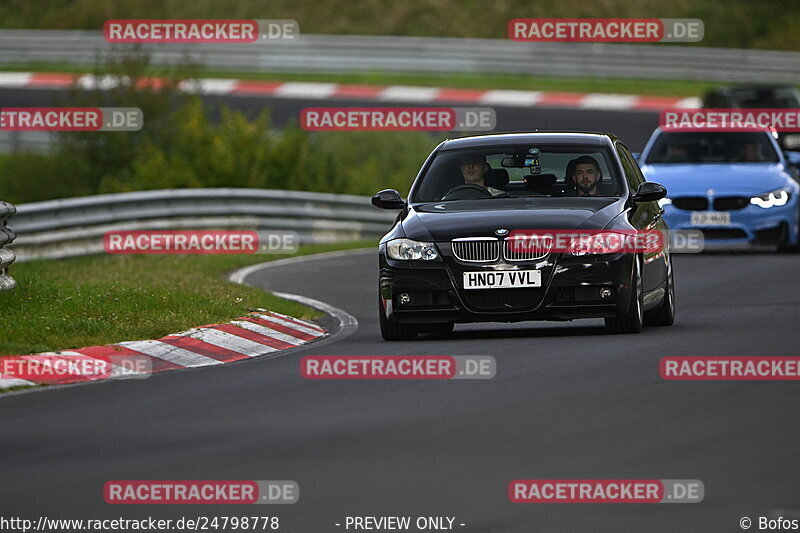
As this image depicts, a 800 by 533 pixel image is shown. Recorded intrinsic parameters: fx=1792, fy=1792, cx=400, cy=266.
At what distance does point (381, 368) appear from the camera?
1095 cm

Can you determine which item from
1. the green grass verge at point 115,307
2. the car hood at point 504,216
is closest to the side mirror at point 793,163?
the green grass verge at point 115,307

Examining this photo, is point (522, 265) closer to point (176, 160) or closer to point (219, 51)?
point (176, 160)

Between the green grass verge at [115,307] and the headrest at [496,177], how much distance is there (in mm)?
2312

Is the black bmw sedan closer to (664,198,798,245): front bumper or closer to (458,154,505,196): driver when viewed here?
(458,154,505,196): driver

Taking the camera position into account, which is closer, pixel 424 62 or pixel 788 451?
pixel 788 451

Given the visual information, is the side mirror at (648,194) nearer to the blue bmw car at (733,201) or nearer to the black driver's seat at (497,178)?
the black driver's seat at (497,178)

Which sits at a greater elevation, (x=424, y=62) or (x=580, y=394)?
(x=424, y=62)

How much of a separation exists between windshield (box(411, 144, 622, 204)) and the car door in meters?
0.24

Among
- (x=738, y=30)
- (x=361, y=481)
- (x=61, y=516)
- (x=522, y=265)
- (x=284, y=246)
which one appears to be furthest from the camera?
(x=738, y=30)

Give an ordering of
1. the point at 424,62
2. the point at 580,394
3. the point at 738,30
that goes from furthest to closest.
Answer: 1. the point at 738,30
2. the point at 424,62
3. the point at 580,394

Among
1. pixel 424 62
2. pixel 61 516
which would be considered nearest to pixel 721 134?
pixel 61 516

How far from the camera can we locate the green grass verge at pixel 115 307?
39.8 feet

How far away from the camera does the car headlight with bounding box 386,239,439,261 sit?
1216 cm

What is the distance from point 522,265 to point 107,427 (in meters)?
4.04
